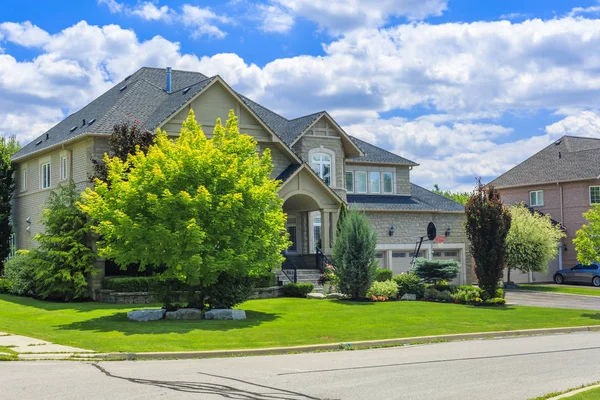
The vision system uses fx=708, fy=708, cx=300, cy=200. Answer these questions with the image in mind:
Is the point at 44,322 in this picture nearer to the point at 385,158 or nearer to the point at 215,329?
the point at 215,329

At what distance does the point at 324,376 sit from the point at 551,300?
25476 millimetres

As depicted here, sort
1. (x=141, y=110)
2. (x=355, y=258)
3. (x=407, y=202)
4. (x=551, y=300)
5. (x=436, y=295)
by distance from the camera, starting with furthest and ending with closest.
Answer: (x=407, y=202) < (x=551, y=300) < (x=141, y=110) < (x=436, y=295) < (x=355, y=258)

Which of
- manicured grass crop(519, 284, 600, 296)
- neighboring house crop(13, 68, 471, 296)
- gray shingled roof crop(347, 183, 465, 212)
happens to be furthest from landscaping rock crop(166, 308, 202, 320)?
manicured grass crop(519, 284, 600, 296)

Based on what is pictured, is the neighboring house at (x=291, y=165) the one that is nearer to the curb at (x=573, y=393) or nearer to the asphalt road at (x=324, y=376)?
the asphalt road at (x=324, y=376)

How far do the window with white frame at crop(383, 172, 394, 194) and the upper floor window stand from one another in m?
16.3

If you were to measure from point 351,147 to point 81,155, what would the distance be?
46.5 feet

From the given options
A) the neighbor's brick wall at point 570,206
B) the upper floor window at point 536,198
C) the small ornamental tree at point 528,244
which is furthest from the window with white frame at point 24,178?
the upper floor window at point 536,198

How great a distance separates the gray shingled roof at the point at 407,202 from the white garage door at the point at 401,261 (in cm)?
256

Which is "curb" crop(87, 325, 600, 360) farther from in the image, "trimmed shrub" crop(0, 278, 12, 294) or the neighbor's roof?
"trimmed shrub" crop(0, 278, 12, 294)

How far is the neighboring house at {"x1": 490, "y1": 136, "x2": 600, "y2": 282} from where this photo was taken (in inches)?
1982

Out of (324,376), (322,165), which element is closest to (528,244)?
(322,165)

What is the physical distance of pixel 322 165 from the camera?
121 feet

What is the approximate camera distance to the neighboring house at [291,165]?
3117 cm

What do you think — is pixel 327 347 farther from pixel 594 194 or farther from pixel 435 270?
pixel 594 194
